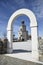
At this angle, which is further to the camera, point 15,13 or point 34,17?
point 15,13

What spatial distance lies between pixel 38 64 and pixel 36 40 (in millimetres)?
3615

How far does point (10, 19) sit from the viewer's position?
428 inches

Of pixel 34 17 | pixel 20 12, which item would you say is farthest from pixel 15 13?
pixel 34 17

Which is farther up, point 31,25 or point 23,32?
point 23,32

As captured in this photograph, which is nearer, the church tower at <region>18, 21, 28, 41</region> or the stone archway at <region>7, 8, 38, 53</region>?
the stone archway at <region>7, 8, 38, 53</region>

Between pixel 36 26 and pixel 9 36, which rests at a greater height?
pixel 36 26

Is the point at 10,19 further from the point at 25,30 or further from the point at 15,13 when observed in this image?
the point at 25,30

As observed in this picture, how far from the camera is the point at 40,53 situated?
6.57 metres

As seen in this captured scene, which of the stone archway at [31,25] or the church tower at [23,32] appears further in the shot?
the church tower at [23,32]

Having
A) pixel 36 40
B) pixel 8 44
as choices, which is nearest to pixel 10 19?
pixel 8 44

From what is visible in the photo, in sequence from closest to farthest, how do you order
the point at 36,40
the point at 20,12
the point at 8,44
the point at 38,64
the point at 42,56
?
the point at 38,64, the point at 42,56, the point at 36,40, the point at 20,12, the point at 8,44

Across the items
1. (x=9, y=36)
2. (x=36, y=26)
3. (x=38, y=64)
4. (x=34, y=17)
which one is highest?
(x=34, y=17)

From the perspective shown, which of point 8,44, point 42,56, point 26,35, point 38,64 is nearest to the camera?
point 38,64

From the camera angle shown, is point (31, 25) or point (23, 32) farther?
point (23, 32)
